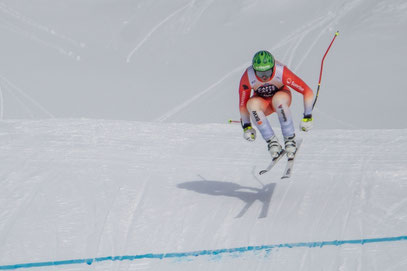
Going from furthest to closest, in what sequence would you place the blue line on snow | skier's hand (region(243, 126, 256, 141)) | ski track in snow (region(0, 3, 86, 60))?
ski track in snow (region(0, 3, 86, 60)) → skier's hand (region(243, 126, 256, 141)) → the blue line on snow

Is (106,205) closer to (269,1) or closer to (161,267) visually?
(161,267)

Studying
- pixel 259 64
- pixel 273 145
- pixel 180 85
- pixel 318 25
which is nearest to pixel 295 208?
pixel 273 145

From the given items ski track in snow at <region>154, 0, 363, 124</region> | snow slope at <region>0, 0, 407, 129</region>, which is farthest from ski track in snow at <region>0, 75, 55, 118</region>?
ski track in snow at <region>154, 0, 363, 124</region>

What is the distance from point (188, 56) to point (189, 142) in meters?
7.99

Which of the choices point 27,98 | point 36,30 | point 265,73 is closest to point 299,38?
point 27,98

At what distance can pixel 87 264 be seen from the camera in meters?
5.54

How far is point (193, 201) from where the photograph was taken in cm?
716

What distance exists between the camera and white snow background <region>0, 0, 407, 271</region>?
19.4 ft

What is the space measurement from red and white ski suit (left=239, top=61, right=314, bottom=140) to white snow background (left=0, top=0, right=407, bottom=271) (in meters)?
1.03

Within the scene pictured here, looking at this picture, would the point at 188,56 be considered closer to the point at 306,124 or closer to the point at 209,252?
the point at 306,124

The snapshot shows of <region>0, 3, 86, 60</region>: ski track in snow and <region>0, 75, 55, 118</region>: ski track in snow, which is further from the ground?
<region>0, 3, 86, 60</region>: ski track in snow

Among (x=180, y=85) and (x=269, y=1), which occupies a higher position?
(x=269, y=1)

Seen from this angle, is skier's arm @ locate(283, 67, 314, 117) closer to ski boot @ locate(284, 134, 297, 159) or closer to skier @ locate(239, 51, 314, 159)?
skier @ locate(239, 51, 314, 159)

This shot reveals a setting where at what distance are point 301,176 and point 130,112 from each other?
7.79 meters
